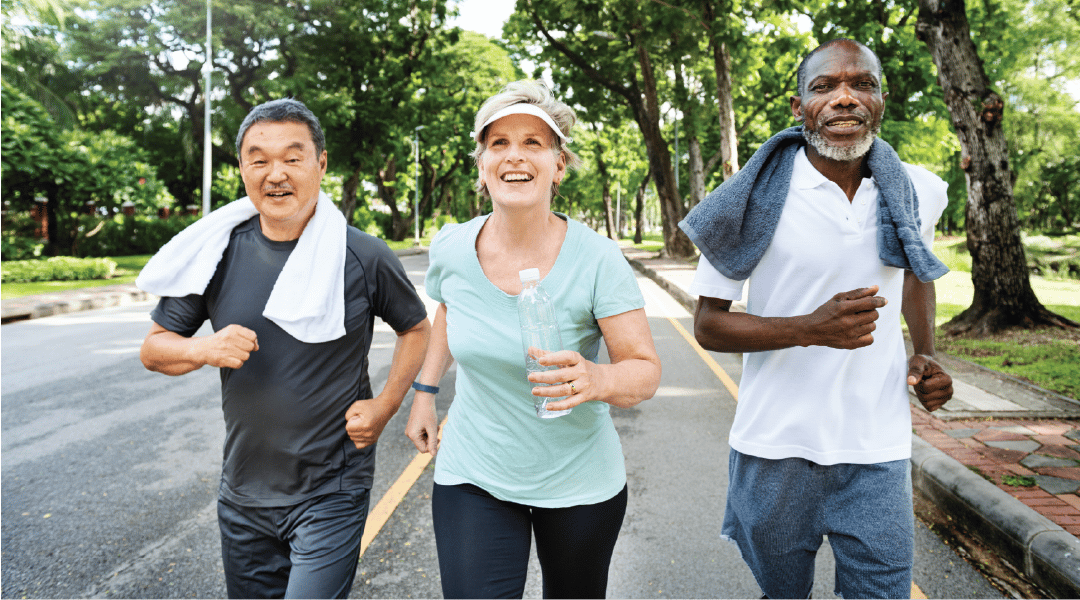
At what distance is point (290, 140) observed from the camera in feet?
7.89

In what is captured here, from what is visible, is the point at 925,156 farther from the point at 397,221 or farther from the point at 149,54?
the point at 397,221

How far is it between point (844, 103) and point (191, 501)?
427 centimetres

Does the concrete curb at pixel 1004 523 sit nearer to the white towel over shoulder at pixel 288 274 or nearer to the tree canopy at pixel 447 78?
the white towel over shoulder at pixel 288 274

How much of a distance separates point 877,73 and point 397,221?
48.4m

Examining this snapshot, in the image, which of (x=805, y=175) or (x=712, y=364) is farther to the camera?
(x=712, y=364)

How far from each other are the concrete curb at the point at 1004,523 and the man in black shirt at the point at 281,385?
2982 millimetres

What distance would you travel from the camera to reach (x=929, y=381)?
234cm

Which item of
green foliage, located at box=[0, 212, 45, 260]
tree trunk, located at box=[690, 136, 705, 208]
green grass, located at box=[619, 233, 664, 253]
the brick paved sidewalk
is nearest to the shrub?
green foliage, located at box=[0, 212, 45, 260]

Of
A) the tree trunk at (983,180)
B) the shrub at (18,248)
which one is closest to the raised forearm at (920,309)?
the tree trunk at (983,180)

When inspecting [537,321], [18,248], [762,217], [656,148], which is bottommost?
[537,321]

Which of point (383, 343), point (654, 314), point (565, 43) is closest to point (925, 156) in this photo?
point (565, 43)

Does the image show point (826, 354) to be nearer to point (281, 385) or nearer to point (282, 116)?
point (281, 385)

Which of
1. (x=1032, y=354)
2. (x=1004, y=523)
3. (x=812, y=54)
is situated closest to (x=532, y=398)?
(x=812, y=54)

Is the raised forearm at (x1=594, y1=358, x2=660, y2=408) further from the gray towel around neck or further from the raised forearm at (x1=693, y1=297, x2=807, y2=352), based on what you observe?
the gray towel around neck
